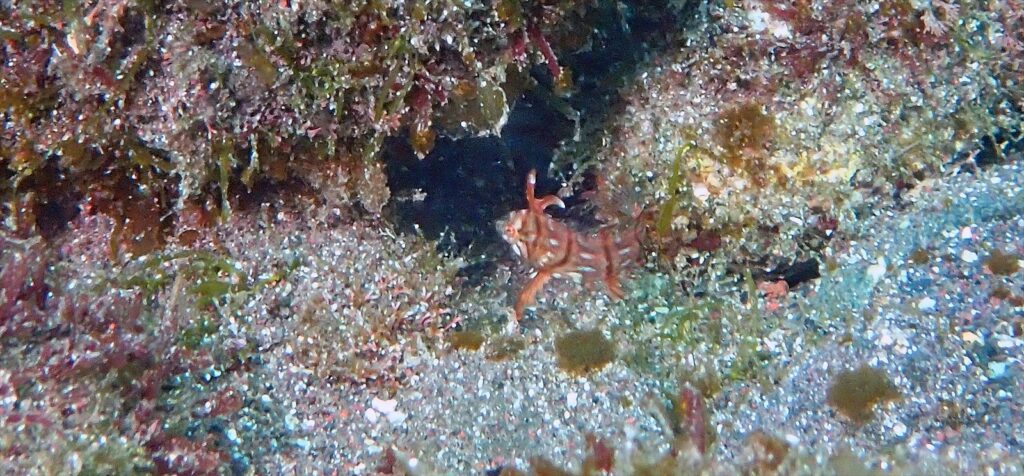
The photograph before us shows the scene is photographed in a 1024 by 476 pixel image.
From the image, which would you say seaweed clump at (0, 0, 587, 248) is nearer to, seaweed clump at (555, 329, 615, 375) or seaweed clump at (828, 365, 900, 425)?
seaweed clump at (555, 329, 615, 375)

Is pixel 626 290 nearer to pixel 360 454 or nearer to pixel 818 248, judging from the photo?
pixel 818 248

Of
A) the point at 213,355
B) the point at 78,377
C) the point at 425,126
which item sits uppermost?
the point at 425,126

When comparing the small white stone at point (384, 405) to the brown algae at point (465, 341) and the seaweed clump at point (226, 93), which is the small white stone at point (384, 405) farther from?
the seaweed clump at point (226, 93)

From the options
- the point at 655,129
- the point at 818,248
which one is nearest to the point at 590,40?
the point at 655,129

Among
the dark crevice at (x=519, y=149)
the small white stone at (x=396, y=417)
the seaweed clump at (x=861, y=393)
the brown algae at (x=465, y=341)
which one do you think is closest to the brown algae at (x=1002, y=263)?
the seaweed clump at (x=861, y=393)

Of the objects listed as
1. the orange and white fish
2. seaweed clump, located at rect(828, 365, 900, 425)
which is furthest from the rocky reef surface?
the orange and white fish
